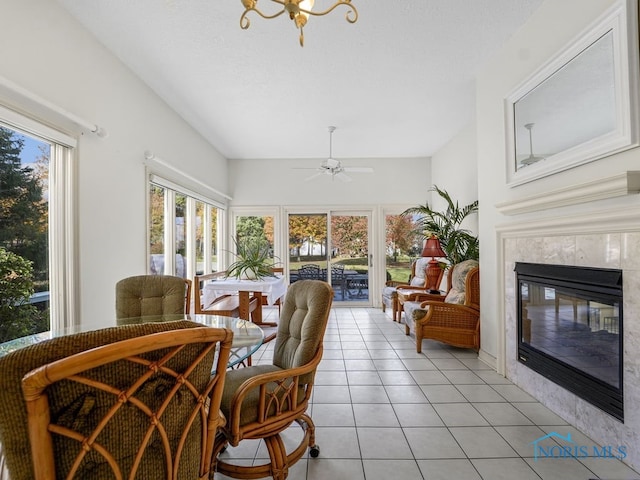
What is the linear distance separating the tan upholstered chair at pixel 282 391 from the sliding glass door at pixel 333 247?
4283 millimetres

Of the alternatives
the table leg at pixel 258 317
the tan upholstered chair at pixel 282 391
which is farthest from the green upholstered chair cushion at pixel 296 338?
the table leg at pixel 258 317

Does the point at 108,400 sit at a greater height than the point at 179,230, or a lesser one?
lesser

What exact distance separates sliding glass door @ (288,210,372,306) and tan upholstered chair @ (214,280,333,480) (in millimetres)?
4283

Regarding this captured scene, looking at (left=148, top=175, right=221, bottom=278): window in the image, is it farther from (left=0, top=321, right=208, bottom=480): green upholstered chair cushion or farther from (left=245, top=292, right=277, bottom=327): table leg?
(left=0, top=321, right=208, bottom=480): green upholstered chair cushion

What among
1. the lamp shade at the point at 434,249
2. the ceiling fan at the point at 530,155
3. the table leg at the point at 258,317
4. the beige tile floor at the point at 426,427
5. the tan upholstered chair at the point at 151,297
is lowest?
the beige tile floor at the point at 426,427

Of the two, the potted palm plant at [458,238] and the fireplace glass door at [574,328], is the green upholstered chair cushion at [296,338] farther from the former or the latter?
the potted palm plant at [458,238]

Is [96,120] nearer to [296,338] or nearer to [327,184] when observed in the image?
[296,338]

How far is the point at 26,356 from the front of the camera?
638 millimetres

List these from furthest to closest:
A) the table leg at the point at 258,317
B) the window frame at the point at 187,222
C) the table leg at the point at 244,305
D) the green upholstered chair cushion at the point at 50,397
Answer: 1. the table leg at the point at 258,317
2. the table leg at the point at 244,305
3. the window frame at the point at 187,222
4. the green upholstered chair cushion at the point at 50,397

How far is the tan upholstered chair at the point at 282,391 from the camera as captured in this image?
1.42 meters

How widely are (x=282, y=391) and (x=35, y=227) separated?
6.42 feet

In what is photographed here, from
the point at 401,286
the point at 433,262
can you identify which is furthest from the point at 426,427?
the point at 401,286

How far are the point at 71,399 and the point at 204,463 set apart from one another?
49cm

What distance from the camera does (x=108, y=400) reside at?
2.37 ft
